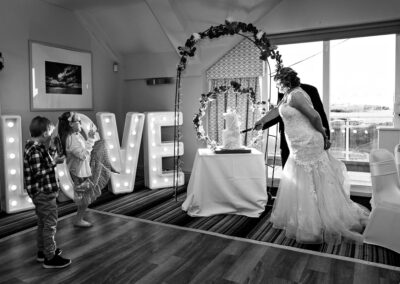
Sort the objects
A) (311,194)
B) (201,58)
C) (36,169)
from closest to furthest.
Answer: (36,169) → (311,194) → (201,58)

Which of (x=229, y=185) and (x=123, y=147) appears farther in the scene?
(x=123, y=147)

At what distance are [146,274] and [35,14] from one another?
4.05 metres

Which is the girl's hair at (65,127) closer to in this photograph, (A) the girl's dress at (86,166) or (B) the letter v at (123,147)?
(A) the girl's dress at (86,166)

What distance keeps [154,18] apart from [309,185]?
351cm

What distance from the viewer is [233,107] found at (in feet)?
18.0

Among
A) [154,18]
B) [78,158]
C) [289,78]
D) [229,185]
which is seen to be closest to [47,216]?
[78,158]

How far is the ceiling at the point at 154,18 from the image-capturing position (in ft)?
15.9

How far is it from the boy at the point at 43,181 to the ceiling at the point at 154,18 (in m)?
2.77

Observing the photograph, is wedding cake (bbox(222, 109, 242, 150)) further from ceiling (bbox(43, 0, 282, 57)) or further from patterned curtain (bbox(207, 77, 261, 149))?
ceiling (bbox(43, 0, 282, 57))

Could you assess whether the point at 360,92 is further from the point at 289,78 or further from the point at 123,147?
the point at 123,147

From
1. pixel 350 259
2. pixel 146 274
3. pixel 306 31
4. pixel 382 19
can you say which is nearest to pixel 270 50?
pixel 306 31

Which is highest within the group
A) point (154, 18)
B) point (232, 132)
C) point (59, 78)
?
point (154, 18)

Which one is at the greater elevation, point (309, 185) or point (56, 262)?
point (309, 185)

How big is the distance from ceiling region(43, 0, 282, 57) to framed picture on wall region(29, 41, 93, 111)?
577mm
